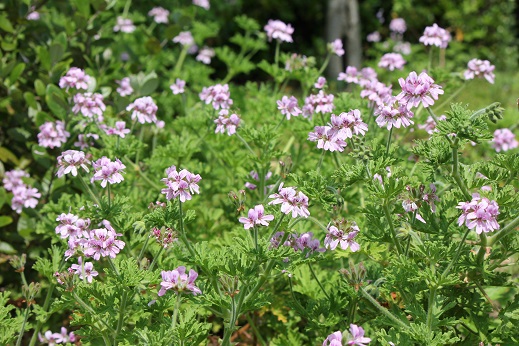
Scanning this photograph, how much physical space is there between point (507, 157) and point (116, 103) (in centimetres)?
208

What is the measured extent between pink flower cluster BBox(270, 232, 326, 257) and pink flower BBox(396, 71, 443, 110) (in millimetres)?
552

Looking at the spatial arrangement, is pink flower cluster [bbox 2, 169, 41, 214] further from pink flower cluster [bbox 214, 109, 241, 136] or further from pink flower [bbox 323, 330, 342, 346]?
pink flower [bbox 323, 330, 342, 346]

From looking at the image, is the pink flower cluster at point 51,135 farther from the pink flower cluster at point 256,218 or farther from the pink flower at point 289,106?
the pink flower cluster at point 256,218

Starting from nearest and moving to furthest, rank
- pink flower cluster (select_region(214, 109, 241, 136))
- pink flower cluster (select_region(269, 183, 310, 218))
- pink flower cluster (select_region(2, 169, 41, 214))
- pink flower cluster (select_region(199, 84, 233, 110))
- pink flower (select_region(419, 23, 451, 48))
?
1. pink flower cluster (select_region(269, 183, 310, 218))
2. pink flower cluster (select_region(214, 109, 241, 136))
3. pink flower cluster (select_region(199, 84, 233, 110))
4. pink flower cluster (select_region(2, 169, 41, 214))
5. pink flower (select_region(419, 23, 451, 48))

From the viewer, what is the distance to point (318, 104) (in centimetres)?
274

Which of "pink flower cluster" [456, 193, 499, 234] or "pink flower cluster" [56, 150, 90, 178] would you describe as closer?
"pink flower cluster" [456, 193, 499, 234]

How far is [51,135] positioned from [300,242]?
133cm

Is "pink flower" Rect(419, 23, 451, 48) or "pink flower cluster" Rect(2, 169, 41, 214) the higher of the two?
"pink flower" Rect(419, 23, 451, 48)

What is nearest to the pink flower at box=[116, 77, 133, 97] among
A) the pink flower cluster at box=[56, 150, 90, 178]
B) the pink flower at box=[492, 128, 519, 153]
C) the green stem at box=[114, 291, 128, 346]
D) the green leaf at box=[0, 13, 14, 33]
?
the green leaf at box=[0, 13, 14, 33]

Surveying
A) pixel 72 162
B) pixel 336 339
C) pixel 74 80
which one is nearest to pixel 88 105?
pixel 74 80

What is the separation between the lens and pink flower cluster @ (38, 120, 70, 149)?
2.86 m

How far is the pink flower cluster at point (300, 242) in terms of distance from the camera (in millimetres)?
2117

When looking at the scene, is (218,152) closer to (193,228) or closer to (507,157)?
(193,228)

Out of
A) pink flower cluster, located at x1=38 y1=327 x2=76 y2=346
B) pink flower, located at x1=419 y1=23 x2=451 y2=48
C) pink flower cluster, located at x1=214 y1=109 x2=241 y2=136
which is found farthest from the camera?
pink flower, located at x1=419 y1=23 x2=451 y2=48
